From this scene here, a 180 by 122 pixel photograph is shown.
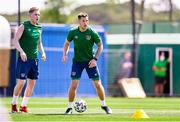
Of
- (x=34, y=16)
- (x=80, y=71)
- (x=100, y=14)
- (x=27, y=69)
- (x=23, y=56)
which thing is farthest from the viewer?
(x=100, y=14)

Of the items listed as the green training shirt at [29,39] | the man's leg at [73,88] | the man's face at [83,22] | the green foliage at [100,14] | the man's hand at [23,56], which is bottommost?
the green foliage at [100,14]

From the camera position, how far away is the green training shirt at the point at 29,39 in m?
16.9

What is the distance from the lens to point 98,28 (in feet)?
101

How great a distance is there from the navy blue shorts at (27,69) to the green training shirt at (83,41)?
890 millimetres

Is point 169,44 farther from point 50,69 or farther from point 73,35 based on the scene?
point 73,35

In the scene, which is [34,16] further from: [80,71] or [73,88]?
[73,88]

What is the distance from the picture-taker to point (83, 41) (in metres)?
17.0

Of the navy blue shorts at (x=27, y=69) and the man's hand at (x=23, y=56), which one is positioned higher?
the man's hand at (x=23, y=56)

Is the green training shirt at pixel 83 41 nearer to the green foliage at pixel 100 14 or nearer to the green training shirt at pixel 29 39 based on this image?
the green training shirt at pixel 29 39

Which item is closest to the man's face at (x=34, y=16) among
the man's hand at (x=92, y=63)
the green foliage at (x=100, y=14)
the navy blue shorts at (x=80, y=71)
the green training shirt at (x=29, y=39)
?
the green training shirt at (x=29, y=39)

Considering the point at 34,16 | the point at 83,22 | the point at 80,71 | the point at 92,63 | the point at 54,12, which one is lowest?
the point at 54,12

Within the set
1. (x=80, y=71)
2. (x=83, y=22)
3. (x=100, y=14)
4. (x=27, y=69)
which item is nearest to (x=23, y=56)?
(x=27, y=69)

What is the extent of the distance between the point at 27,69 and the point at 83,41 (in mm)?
1312

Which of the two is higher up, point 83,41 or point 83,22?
point 83,22
